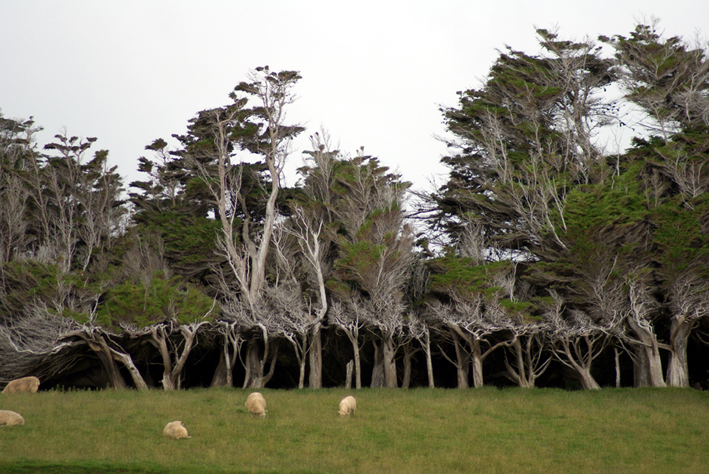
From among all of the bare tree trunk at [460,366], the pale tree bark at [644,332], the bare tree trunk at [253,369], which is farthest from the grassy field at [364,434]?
the bare tree trunk at [253,369]

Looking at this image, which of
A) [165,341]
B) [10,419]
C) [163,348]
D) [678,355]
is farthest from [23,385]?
[678,355]

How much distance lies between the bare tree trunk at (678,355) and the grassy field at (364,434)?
10.9 feet

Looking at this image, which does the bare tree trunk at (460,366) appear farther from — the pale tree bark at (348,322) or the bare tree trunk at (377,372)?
the pale tree bark at (348,322)

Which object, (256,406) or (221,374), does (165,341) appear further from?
(256,406)

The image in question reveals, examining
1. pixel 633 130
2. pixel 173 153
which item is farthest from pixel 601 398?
pixel 173 153

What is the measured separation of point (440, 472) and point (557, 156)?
69.1ft

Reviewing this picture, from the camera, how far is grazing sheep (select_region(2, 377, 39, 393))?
76.5 feet

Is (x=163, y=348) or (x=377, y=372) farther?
(x=377, y=372)

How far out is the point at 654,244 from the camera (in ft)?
86.9

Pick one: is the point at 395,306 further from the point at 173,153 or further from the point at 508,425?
the point at 173,153

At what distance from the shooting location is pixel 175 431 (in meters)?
14.7

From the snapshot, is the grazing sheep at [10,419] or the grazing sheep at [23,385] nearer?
the grazing sheep at [10,419]

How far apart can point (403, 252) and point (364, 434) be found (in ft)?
41.3

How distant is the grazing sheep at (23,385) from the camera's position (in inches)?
918
